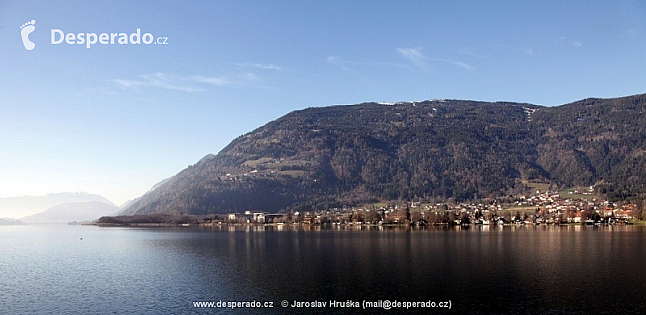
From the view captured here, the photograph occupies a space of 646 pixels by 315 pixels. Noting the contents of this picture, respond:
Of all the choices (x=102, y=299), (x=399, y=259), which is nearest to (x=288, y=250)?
(x=399, y=259)

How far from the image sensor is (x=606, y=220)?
194 meters

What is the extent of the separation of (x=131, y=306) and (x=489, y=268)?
1593 inches

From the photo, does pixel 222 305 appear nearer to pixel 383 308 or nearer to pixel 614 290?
pixel 383 308

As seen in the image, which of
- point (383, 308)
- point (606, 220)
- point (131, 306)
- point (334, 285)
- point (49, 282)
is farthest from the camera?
point (606, 220)

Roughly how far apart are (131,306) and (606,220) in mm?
189053

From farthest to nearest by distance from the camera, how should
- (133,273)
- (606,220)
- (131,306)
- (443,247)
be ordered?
1. (606,220)
2. (443,247)
3. (133,273)
4. (131,306)

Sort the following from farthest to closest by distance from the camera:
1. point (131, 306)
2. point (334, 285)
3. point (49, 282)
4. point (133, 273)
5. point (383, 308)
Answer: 1. point (133, 273)
2. point (49, 282)
3. point (334, 285)
4. point (131, 306)
5. point (383, 308)

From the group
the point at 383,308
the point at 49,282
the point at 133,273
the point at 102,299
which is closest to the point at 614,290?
the point at 383,308

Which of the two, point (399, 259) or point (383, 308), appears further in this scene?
point (399, 259)

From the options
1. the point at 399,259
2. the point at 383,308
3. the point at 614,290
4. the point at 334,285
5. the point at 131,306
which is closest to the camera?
the point at 383,308

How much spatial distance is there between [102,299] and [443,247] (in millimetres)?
60014

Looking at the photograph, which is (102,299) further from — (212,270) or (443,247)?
(443,247)

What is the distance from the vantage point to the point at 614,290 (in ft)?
164

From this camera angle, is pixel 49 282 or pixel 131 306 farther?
pixel 49 282
